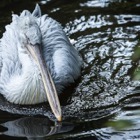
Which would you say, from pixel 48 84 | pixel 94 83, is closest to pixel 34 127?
pixel 48 84

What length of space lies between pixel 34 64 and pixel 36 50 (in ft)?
0.97

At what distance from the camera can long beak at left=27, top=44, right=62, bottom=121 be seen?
6.10 m

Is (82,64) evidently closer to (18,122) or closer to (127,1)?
(18,122)

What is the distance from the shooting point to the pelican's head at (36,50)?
20.2ft

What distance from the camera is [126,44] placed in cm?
802

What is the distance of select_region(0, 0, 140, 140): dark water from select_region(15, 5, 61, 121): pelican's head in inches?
11.8

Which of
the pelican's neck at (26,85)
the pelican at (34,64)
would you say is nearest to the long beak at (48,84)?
the pelican at (34,64)

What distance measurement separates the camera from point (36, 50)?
639cm

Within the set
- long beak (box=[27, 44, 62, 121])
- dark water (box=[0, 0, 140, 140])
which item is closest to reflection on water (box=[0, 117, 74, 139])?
dark water (box=[0, 0, 140, 140])

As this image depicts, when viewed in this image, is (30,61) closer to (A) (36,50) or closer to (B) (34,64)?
(B) (34,64)

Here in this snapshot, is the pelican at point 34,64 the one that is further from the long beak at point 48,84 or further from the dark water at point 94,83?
the dark water at point 94,83

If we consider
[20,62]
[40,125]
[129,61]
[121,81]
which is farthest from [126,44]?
[40,125]

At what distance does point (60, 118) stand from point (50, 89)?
0.40 m

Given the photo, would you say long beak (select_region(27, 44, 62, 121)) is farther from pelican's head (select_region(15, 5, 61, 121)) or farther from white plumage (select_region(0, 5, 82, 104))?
white plumage (select_region(0, 5, 82, 104))
